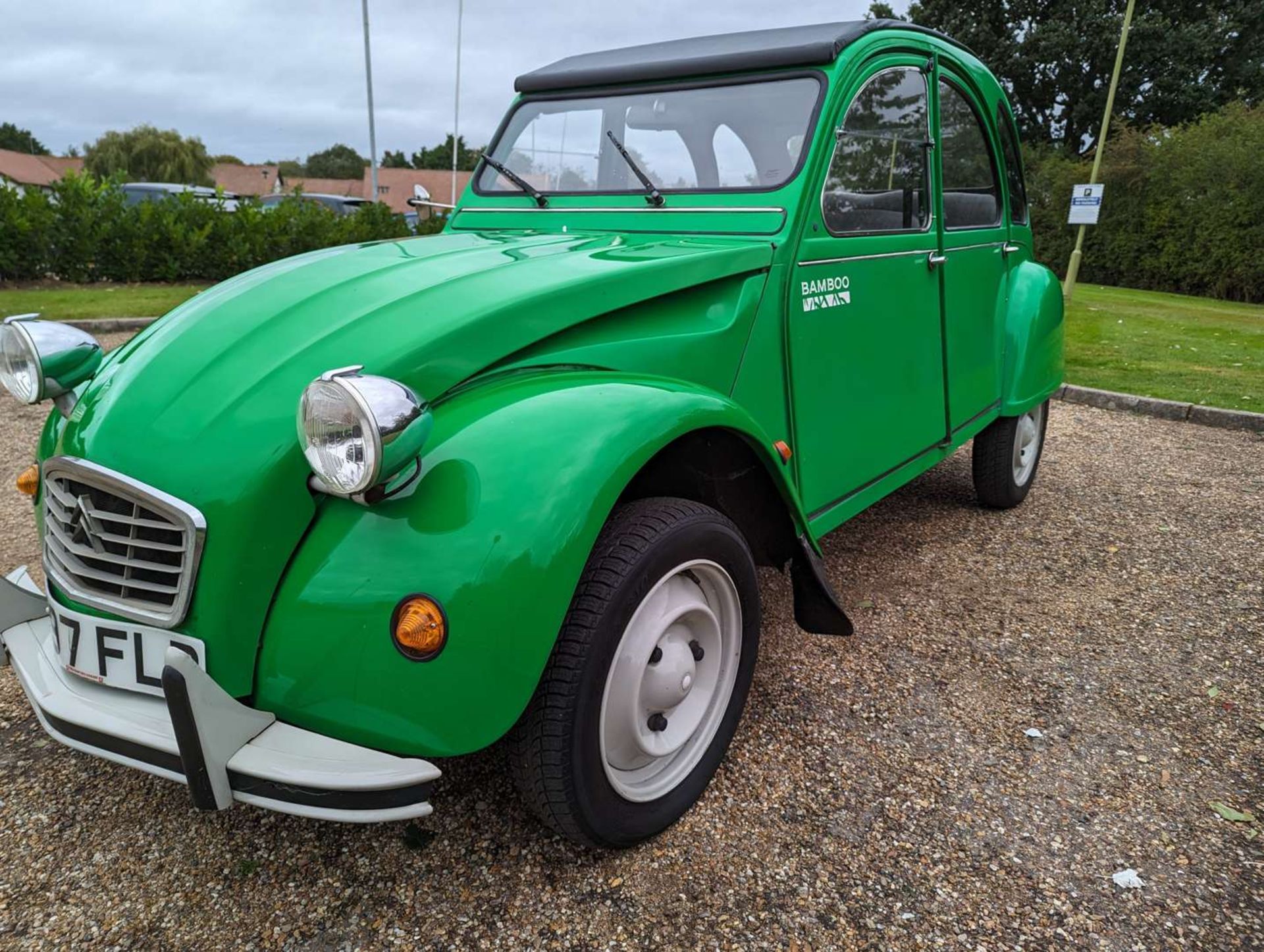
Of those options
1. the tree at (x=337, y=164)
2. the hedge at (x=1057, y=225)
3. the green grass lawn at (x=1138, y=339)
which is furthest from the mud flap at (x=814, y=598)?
the tree at (x=337, y=164)

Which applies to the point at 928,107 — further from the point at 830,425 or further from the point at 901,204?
the point at 830,425

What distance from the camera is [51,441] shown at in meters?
2.00

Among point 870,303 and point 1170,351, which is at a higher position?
point 870,303

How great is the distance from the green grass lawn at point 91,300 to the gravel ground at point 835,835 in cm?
746

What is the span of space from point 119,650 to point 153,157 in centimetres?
5488

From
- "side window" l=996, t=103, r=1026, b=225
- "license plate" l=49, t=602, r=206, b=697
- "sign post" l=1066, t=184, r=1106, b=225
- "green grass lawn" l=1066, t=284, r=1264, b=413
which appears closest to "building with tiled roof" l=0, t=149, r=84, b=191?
"sign post" l=1066, t=184, r=1106, b=225

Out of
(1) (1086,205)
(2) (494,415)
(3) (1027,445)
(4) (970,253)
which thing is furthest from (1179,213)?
(2) (494,415)

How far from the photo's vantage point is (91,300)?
10.1 m

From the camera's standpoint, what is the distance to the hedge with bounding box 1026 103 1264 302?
16906mm

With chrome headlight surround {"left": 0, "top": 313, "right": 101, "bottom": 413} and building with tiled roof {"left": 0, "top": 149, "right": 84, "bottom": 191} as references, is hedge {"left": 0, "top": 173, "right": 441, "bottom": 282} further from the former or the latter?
building with tiled roof {"left": 0, "top": 149, "right": 84, "bottom": 191}

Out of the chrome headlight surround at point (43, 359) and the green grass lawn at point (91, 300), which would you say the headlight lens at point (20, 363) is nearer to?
the chrome headlight surround at point (43, 359)

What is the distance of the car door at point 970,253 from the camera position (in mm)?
3430

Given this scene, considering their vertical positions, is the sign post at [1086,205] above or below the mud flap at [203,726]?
above

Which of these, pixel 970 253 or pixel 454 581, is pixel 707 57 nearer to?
pixel 970 253
